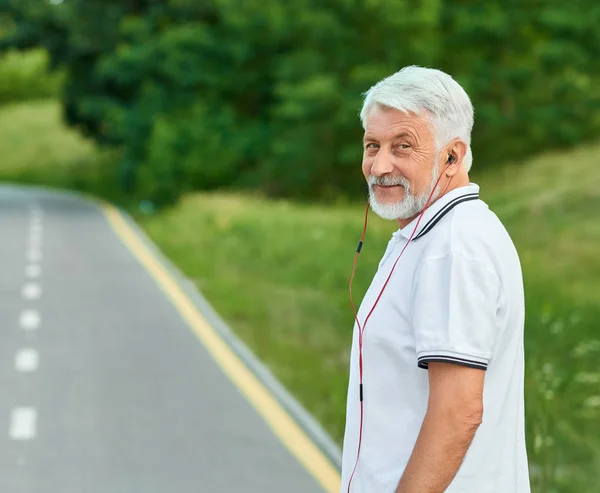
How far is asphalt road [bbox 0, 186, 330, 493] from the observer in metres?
6.93

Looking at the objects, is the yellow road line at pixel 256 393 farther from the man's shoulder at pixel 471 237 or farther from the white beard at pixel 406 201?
the man's shoulder at pixel 471 237

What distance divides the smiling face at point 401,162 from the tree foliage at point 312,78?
86.0 ft

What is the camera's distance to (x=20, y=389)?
365 inches

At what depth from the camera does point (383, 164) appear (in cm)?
270

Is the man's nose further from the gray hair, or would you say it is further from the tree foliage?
the tree foliage

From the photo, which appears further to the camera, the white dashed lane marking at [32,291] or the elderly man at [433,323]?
the white dashed lane marking at [32,291]

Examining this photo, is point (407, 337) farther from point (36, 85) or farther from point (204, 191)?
point (36, 85)

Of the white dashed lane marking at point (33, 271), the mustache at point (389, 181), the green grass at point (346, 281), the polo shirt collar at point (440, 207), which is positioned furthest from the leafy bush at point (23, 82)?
the polo shirt collar at point (440, 207)

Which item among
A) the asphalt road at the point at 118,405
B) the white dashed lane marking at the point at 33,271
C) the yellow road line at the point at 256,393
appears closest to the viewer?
the asphalt road at the point at 118,405

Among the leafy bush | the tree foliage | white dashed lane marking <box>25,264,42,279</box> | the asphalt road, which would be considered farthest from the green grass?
the leafy bush

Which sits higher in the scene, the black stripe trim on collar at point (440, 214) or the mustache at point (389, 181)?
the mustache at point (389, 181)

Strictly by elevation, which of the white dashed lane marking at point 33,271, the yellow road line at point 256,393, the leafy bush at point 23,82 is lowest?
the yellow road line at point 256,393

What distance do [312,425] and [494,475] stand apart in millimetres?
5601

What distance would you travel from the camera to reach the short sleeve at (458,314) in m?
2.43
